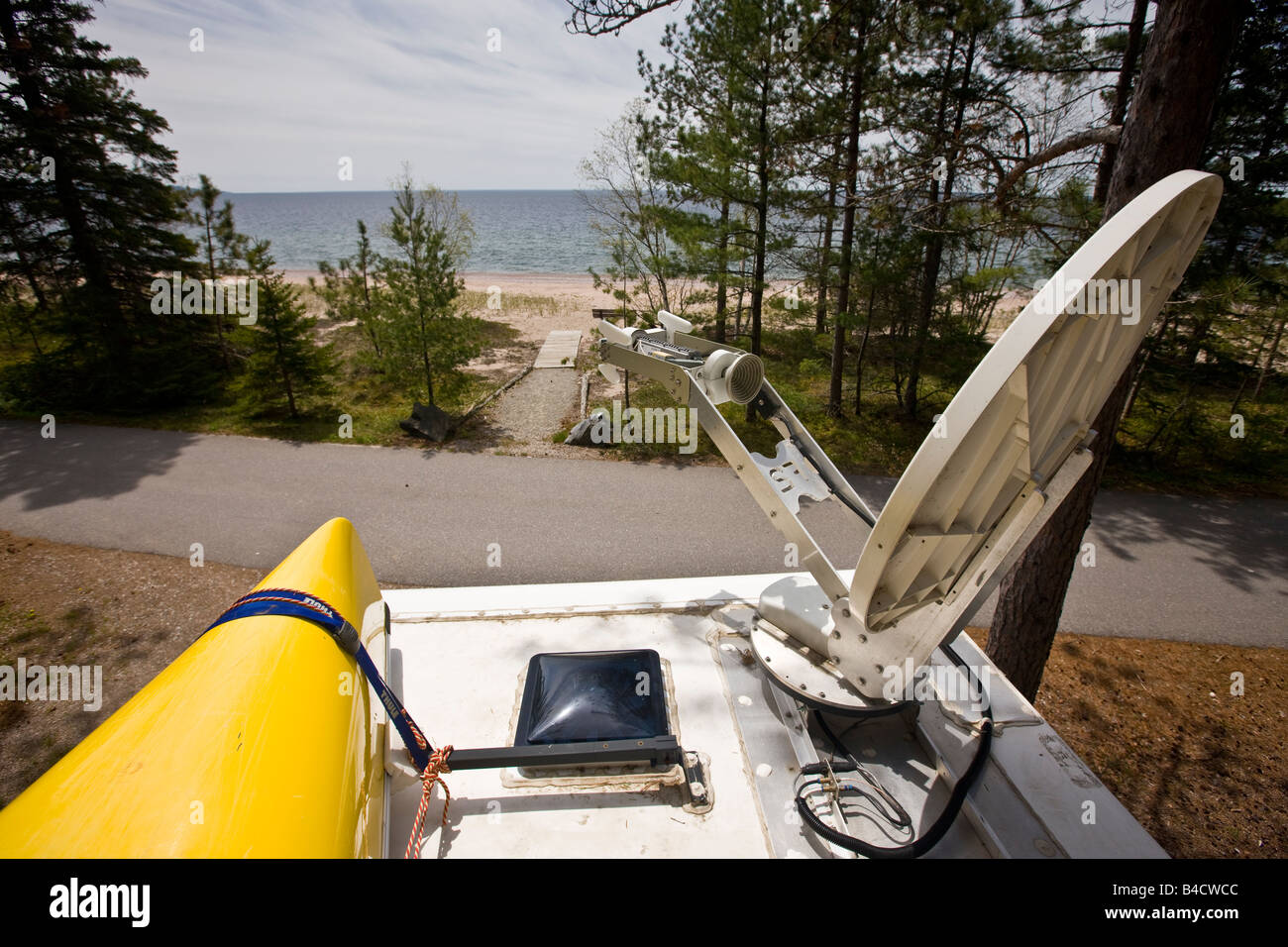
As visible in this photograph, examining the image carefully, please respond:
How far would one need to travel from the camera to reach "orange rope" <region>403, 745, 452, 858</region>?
2432mm

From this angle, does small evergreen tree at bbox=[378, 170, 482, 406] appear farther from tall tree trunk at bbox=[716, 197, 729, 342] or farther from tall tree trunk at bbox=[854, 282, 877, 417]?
tall tree trunk at bbox=[854, 282, 877, 417]

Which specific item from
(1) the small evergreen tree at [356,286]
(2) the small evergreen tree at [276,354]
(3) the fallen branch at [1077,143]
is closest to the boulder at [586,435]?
(2) the small evergreen tree at [276,354]

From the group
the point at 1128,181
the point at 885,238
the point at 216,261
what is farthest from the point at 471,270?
the point at 1128,181

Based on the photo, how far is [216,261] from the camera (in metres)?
15.0

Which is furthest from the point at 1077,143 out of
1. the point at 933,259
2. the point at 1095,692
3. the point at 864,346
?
the point at 864,346

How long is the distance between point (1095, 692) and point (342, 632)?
6.94 m

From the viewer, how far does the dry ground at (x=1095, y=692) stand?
15.6 feet

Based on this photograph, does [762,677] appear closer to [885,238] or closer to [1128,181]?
[1128,181]

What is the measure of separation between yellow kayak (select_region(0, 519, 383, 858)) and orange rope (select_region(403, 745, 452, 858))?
0.14m

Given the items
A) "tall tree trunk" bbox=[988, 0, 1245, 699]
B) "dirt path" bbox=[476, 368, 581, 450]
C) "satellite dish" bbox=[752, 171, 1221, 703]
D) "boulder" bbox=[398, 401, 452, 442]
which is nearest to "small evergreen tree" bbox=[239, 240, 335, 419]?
"boulder" bbox=[398, 401, 452, 442]

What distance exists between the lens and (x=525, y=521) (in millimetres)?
9023

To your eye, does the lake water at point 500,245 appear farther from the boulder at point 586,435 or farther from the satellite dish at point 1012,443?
the satellite dish at point 1012,443

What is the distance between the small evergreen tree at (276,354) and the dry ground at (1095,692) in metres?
5.70

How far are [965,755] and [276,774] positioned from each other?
299cm
